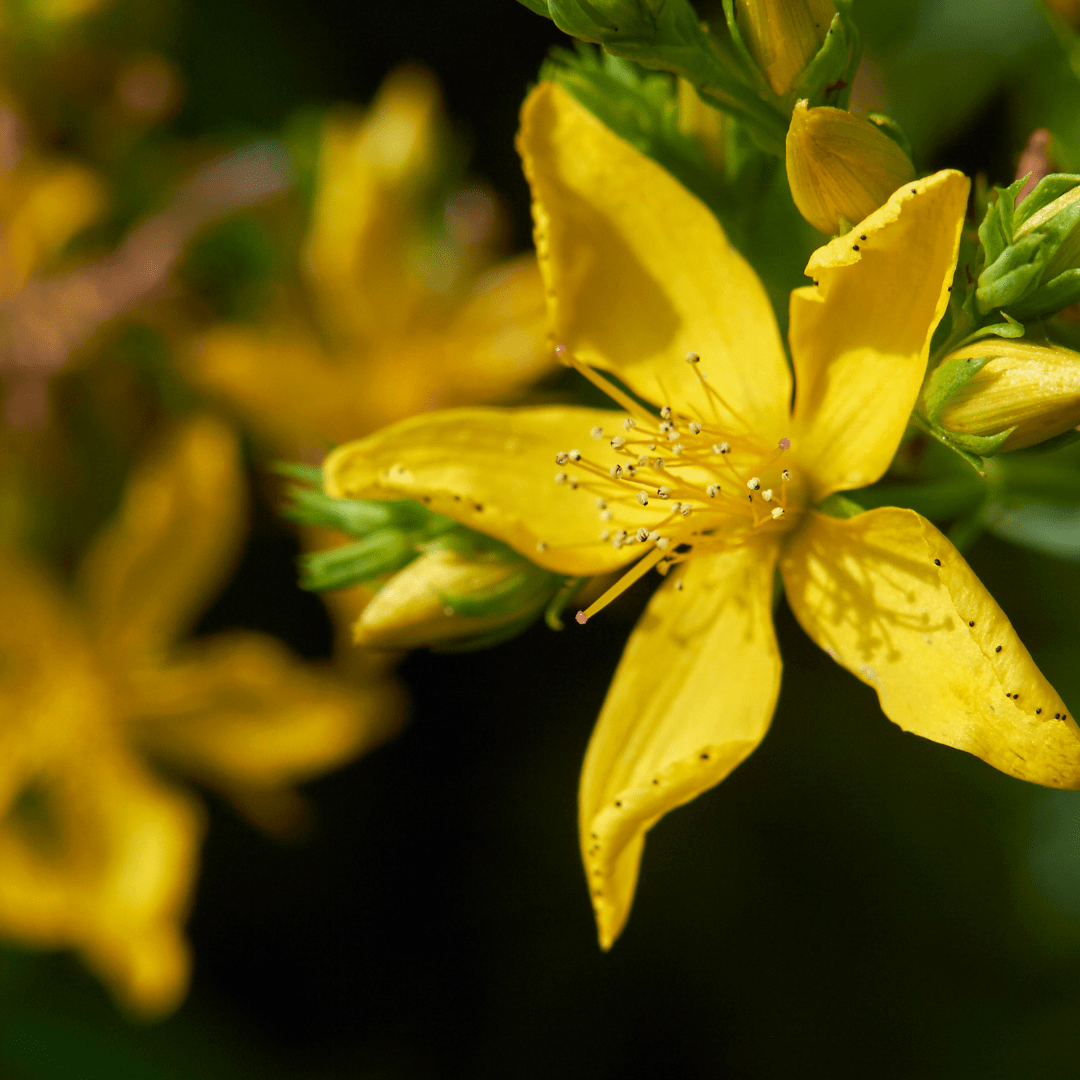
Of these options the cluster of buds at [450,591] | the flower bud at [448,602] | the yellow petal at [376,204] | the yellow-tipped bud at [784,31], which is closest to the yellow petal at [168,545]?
the yellow petal at [376,204]

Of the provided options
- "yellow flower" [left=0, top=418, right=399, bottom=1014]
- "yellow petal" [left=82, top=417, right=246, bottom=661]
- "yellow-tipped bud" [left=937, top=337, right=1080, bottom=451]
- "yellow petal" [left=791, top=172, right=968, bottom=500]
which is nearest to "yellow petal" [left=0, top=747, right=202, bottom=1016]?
"yellow flower" [left=0, top=418, right=399, bottom=1014]

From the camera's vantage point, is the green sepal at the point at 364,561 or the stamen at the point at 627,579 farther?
the green sepal at the point at 364,561

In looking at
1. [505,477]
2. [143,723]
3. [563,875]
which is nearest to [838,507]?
[505,477]

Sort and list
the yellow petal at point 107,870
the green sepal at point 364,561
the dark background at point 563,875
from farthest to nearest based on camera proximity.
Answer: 1. the yellow petal at point 107,870
2. the dark background at point 563,875
3. the green sepal at point 364,561

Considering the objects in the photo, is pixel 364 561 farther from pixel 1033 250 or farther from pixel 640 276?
pixel 1033 250

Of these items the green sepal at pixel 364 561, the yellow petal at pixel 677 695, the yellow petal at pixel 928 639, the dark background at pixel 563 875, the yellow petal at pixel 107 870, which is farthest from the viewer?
the yellow petal at pixel 107 870

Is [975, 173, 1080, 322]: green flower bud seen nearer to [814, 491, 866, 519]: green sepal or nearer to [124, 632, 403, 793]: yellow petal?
[814, 491, 866, 519]: green sepal

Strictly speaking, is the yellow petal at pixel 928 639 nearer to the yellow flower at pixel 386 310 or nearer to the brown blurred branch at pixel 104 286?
the yellow flower at pixel 386 310
